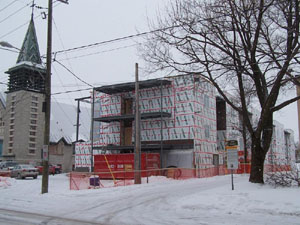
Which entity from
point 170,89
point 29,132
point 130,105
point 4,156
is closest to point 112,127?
point 130,105

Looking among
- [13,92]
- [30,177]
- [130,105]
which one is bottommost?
[30,177]

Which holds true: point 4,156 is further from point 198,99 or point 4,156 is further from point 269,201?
point 269,201

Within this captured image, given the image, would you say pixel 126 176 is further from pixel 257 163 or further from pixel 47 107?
pixel 257 163

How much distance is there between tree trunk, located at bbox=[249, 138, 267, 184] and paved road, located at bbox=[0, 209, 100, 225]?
35.4ft

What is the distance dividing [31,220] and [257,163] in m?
12.1

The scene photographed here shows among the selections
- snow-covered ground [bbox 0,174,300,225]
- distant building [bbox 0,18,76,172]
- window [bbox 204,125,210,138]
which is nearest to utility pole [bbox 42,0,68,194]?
snow-covered ground [bbox 0,174,300,225]

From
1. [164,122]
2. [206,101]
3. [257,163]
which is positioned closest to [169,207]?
[257,163]

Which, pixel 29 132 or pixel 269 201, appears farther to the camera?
pixel 29 132

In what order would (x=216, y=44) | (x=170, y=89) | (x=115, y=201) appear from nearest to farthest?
(x=115, y=201), (x=216, y=44), (x=170, y=89)

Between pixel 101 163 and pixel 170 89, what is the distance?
10585 millimetres

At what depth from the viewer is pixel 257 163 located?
1806cm

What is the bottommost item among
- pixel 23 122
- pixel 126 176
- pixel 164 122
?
pixel 126 176

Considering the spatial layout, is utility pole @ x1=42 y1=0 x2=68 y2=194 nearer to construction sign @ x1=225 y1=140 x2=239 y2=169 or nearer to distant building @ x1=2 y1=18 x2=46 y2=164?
construction sign @ x1=225 y1=140 x2=239 y2=169

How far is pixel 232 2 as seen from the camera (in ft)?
52.8
